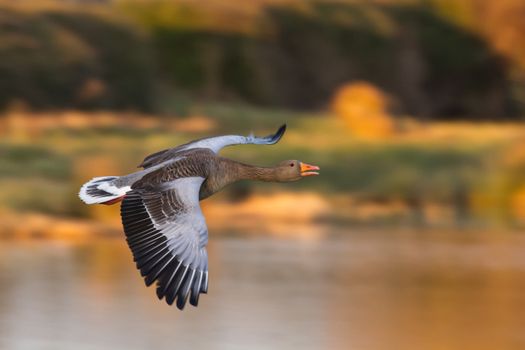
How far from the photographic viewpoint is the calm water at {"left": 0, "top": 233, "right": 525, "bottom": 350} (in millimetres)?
17484

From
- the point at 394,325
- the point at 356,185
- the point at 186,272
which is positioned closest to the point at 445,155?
the point at 356,185

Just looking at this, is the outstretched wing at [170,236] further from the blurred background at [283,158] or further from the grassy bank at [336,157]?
the grassy bank at [336,157]

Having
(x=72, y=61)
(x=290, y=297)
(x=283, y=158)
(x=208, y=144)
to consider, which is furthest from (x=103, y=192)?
(x=72, y=61)

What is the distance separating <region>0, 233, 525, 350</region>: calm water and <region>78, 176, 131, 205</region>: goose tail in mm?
4315

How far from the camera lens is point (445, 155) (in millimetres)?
30391

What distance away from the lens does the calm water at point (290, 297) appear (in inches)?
688

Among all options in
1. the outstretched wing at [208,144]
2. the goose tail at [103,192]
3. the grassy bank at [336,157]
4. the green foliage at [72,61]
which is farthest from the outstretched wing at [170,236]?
the green foliage at [72,61]

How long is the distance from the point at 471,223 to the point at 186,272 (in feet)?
52.4

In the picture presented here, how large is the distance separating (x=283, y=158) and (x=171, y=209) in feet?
56.8

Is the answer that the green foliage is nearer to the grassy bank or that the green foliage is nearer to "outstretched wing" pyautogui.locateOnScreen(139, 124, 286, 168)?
the grassy bank

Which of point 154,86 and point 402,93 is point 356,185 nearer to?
point 154,86

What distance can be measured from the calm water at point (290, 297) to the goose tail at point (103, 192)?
4315 mm

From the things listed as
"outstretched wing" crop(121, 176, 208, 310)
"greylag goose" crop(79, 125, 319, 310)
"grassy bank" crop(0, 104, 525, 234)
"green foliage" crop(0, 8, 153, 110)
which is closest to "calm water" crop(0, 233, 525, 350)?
"grassy bank" crop(0, 104, 525, 234)

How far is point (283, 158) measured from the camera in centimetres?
2911
